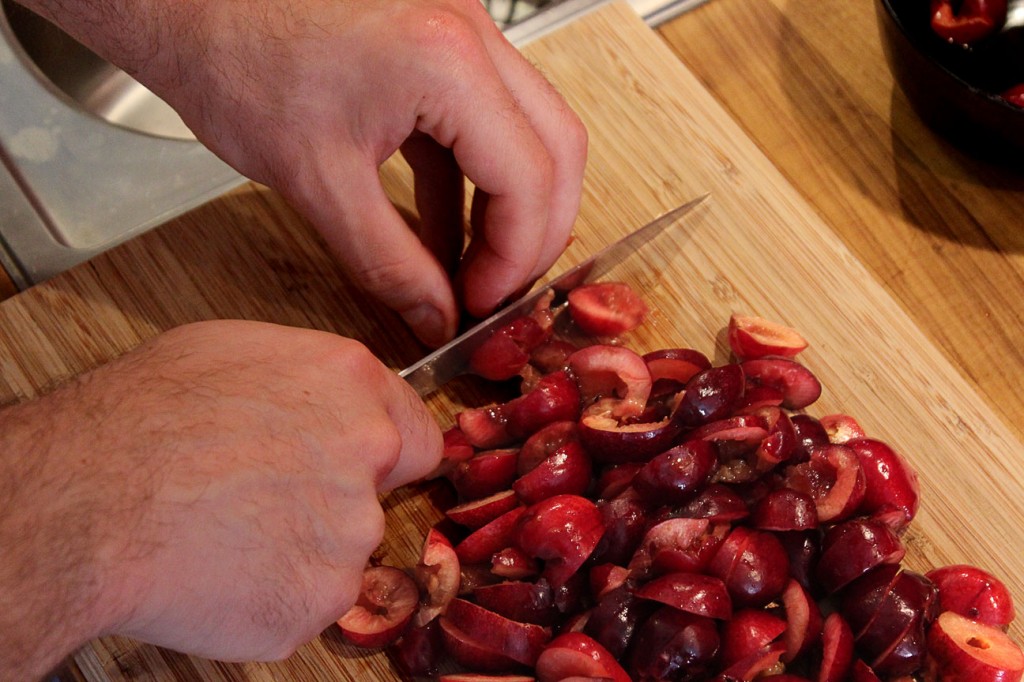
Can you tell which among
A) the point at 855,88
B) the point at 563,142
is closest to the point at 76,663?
the point at 563,142

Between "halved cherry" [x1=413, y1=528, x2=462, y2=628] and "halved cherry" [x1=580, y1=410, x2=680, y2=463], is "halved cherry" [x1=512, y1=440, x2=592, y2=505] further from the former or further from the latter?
"halved cherry" [x1=413, y1=528, x2=462, y2=628]

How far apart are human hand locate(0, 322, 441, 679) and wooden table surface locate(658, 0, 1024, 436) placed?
1271mm

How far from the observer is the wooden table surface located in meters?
2.06

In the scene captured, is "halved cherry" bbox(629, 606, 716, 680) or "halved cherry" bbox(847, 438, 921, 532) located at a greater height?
"halved cherry" bbox(847, 438, 921, 532)

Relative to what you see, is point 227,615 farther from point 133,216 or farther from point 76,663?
point 133,216

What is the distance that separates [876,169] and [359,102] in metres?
1.33

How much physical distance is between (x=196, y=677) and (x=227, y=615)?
403 mm

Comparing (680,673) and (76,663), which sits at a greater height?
(680,673)

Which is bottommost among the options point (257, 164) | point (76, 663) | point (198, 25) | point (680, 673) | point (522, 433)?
point (76, 663)

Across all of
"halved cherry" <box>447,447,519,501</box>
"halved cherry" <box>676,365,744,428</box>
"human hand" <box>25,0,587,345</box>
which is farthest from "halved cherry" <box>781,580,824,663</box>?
"human hand" <box>25,0,587,345</box>

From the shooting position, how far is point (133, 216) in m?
2.07

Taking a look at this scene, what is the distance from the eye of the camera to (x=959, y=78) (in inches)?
75.9

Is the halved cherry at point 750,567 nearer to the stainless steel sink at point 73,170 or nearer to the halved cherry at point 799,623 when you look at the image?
the halved cherry at point 799,623

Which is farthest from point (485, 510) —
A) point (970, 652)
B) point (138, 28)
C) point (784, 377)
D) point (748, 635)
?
point (138, 28)
